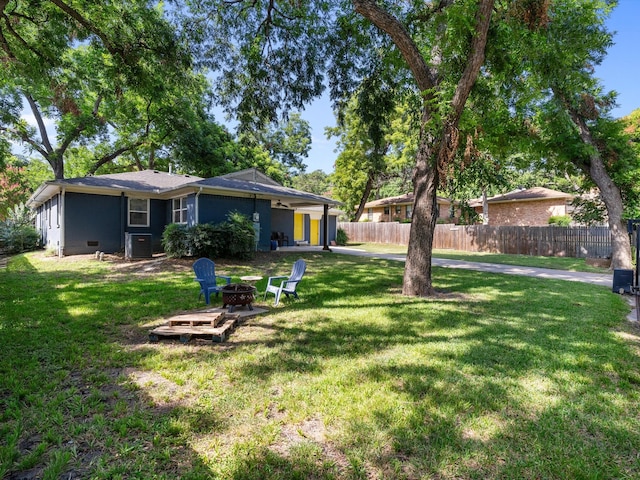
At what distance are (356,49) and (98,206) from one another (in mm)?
12475

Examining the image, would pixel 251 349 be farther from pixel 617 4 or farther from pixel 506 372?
pixel 617 4

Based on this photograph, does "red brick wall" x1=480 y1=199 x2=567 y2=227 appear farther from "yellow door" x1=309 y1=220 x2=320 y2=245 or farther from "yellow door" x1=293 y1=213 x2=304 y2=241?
"yellow door" x1=293 y1=213 x2=304 y2=241

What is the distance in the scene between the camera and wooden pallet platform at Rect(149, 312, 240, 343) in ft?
14.9

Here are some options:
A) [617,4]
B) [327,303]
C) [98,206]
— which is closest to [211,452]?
[327,303]

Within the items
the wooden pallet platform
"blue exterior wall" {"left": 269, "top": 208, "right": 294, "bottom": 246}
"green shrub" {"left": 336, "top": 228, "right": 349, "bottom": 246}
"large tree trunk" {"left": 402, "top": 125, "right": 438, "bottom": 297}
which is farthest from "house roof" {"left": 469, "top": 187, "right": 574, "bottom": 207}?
the wooden pallet platform

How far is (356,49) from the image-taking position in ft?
30.3

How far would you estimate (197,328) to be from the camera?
4.68m

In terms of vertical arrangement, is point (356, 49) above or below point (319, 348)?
above

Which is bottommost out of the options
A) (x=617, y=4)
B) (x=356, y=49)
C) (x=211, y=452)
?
(x=211, y=452)

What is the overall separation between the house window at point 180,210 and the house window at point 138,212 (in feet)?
4.34

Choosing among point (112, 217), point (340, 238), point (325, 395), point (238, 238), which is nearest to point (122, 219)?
point (112, 217)

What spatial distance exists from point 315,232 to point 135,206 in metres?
12.4

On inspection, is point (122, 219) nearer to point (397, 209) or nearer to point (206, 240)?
point (206, 240)

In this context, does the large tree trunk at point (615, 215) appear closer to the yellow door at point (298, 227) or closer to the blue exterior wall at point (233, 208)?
the blue exterior wall at point (233, 208)
